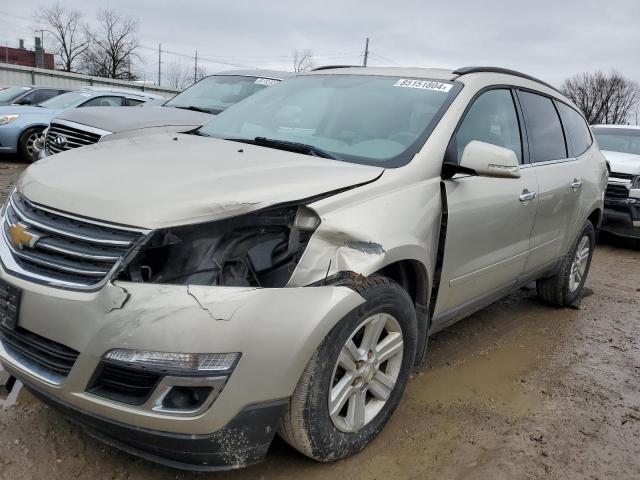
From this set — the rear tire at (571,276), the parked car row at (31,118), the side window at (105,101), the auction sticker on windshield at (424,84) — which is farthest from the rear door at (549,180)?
the side window at (105,101)

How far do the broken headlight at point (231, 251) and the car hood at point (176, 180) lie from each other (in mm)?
68

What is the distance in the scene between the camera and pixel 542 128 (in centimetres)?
402

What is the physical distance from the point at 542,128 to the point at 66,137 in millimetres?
4733

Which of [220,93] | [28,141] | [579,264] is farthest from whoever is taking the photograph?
[28,141]

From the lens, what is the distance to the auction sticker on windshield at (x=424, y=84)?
125 inches

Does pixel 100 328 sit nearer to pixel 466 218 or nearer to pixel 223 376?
pixel 223 376

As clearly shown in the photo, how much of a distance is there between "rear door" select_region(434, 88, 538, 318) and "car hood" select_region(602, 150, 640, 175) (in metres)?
5.17

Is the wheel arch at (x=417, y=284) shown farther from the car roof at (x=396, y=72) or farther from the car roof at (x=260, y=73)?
the car roof at (x=260, y=73)

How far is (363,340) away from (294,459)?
0.61 metres

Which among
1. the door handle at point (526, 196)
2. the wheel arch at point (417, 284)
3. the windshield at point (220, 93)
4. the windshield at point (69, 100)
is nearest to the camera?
the wheel arch at point (417, 284)

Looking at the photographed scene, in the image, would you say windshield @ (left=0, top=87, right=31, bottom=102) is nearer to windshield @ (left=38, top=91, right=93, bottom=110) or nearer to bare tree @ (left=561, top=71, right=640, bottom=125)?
windshield @ (left=38, top=91, right=93, bottom=110)

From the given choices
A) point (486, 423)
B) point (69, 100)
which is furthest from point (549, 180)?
point (69, 100)

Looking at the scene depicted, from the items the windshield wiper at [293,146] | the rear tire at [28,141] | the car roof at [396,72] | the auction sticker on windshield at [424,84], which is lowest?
the rear tire at [28,141]

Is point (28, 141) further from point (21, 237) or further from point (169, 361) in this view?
point (169, 361)
